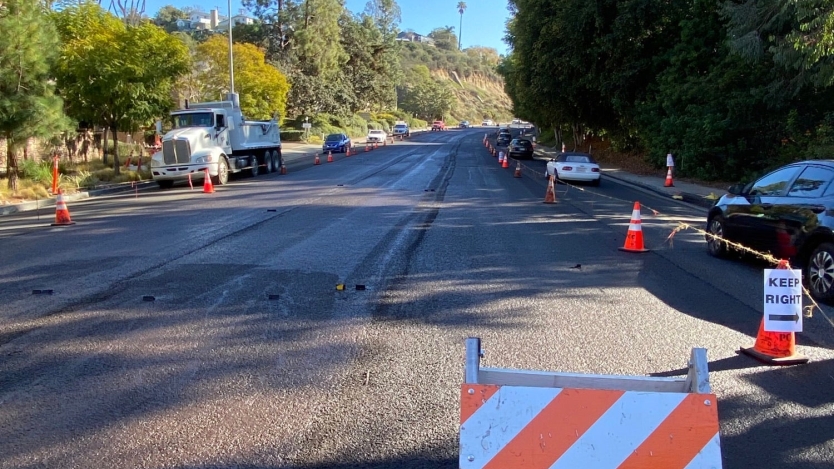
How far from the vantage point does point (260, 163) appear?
30891 millimetres

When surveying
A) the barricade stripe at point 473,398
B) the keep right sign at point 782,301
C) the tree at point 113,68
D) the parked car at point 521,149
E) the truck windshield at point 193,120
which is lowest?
the keep right sign at point 782,301

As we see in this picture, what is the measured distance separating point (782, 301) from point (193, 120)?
76.9 feet

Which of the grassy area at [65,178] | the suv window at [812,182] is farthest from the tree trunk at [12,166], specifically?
the suv window at [812,182]

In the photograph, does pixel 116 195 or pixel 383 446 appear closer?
pixel 383 446

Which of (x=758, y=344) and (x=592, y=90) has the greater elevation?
(x=592, y=90)

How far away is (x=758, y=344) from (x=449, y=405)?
292 centimetres

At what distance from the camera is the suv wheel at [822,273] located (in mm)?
8134

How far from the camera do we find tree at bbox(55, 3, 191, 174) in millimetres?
23844

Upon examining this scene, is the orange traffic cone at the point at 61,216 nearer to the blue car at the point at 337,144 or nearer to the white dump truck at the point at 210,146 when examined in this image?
the white dump truck at the point at 210,146

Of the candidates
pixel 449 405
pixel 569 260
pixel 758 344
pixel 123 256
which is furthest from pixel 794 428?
Result: pixel 123 256

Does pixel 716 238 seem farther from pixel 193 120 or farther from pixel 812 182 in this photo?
pixel 193 120

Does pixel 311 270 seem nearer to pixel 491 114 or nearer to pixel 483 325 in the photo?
pixel 483 325

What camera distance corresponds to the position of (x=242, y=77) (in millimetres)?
47844

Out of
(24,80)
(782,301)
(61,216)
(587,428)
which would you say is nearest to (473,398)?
(587,428)
